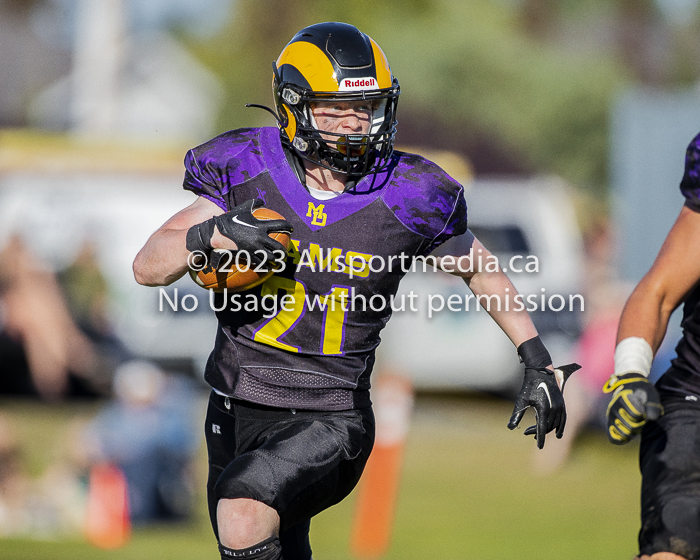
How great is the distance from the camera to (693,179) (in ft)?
11.5

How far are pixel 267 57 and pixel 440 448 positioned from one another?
1122 inches

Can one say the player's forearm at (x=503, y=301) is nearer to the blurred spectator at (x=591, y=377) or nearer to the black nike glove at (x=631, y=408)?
the black nike glove at (x=631, y=408)

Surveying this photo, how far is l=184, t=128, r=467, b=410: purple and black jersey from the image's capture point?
3.54 meters

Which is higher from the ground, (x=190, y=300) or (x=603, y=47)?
(x=603, y=47)

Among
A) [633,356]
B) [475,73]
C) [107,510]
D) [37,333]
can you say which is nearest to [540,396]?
[633,356]

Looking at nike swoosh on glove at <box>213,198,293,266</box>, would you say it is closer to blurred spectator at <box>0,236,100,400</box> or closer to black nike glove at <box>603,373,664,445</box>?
black nike glove at <box>603,373,664,445</box>

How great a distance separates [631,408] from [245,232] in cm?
134

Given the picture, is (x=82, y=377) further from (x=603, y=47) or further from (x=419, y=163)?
(x=603, y=47)

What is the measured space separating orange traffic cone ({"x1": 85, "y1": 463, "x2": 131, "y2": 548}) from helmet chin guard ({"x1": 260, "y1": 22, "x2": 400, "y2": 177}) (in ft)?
14.8

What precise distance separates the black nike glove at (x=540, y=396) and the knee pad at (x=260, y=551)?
3.01 feet

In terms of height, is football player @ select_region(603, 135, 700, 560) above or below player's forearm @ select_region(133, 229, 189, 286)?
below

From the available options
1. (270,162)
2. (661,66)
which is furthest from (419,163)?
(661,66)

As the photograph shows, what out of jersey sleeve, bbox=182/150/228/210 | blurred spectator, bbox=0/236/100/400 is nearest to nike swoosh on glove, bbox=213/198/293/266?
jersey sleeve, bbox=182/150/228/210

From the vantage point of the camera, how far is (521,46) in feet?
123
